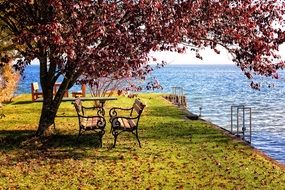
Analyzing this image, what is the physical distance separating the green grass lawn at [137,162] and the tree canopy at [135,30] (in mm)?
2227

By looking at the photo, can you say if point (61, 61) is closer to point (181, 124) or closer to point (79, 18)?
point (79, 18)

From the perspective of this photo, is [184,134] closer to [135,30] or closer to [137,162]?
[137,162]

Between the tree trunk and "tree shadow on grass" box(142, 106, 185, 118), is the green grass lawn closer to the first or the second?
the tree trunk

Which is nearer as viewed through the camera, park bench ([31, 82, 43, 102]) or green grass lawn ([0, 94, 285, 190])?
green grass lawn ([0, 94, 285, 190])

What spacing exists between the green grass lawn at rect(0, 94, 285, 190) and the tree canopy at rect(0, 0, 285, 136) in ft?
7.31

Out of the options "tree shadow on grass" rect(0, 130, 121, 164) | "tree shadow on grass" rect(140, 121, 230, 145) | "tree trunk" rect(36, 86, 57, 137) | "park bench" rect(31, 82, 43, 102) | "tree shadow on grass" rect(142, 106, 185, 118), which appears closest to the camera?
"tree shadow on grass" rect(0, 130, 121, 164)

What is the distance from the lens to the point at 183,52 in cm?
1270

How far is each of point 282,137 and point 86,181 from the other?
16602 millimetres

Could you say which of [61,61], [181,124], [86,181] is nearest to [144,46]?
[61,61]

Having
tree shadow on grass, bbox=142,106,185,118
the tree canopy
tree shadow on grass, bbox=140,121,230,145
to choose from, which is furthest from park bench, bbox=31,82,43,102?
the tree canopy

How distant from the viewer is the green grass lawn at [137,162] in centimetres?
995

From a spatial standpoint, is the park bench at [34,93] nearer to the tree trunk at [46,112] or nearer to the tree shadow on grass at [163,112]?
the tree shadow on grass at [163,112]

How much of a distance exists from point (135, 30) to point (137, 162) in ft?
11.2

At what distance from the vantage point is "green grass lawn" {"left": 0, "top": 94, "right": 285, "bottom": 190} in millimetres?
9945
